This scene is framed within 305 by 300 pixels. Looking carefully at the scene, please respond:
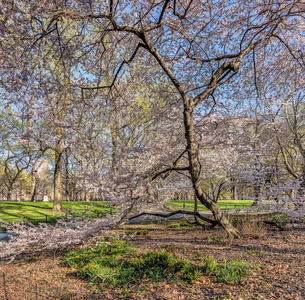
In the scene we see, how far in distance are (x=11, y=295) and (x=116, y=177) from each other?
382 cm

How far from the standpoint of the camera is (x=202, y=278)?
4.19 meters

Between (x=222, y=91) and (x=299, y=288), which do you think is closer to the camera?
(x=299, y=288)

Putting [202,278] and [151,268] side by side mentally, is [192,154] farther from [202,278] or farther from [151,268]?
[151,268]

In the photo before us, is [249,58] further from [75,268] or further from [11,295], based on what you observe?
[11,295]

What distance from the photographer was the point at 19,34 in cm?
472

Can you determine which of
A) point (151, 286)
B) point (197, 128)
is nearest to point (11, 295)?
point (151, 286)

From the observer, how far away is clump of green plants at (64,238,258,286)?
4.23 m

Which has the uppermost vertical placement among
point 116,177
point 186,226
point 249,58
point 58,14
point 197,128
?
point 249,58

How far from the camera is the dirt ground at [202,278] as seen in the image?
3.70 meters

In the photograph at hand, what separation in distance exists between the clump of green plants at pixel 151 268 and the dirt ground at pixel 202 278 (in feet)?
0.47

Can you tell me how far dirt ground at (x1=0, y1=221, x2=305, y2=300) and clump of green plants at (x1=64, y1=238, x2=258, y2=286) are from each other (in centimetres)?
14

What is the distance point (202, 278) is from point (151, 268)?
117 centimetres

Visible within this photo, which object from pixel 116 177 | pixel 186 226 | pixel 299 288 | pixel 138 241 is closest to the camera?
pixel 299 288

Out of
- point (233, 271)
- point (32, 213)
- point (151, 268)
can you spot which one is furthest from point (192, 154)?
point (32, 213)
